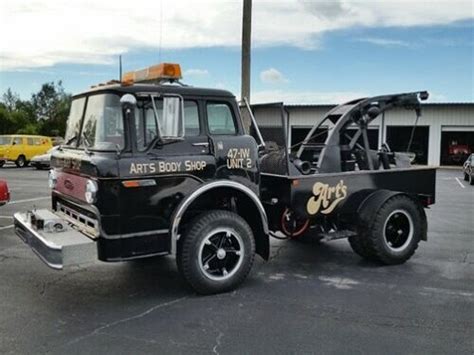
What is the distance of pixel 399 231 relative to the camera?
7.23 m

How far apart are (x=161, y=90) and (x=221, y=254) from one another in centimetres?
183

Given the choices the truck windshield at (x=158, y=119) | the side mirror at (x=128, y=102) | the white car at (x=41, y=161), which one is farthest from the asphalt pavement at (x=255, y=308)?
the white car at (x=41, y=161)

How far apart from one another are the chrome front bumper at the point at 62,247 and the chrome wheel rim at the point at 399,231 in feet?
13.0

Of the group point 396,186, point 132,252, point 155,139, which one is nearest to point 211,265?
point 132,252

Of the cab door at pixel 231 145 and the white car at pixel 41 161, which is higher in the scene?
the cab door at pixel 231 145

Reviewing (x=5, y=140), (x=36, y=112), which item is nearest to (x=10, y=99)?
(x=36, y=112)

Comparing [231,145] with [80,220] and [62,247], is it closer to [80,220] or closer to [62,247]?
[80,220]

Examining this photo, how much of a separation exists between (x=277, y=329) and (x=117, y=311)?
158 centimetres

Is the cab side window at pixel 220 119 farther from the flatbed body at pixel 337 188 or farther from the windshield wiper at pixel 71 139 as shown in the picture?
the windshield wiper at pixel 71 139

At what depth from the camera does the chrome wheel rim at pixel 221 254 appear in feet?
18.7

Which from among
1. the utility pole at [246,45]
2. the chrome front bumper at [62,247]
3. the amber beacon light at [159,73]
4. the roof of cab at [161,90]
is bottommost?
the chrome front bumper at [62,247]

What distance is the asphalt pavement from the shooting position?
4434 millimetres

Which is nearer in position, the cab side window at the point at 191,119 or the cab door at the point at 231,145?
the cab side window at the point at 191,119

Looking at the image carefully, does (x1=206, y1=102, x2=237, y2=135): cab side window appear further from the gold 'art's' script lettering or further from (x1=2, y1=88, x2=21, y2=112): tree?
(x1=2, y1=88, x2=21, y2=112): tree
